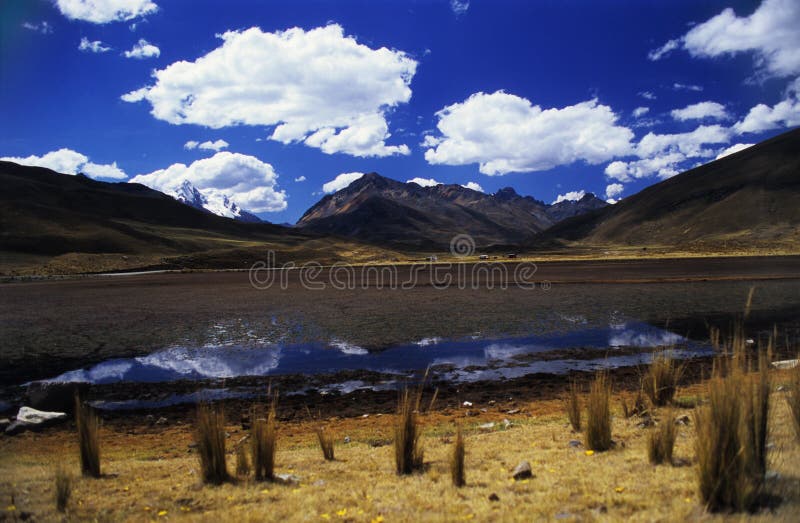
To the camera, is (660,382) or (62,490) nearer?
(62,490)

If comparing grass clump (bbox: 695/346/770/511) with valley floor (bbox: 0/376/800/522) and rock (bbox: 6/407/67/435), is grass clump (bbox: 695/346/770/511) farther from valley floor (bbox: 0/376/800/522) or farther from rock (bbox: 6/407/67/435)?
rock (bbox: 6/407/67/435)

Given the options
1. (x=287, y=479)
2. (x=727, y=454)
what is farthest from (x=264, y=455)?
(x=727, y=454)

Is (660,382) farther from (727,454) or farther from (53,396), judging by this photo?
(53,396)

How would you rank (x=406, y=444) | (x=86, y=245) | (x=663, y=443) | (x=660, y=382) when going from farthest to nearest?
(x=86, y=245), (x=660, y=382), (x=406, y=444), (x=663, y=443)

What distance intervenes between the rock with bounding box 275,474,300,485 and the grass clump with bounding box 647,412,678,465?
494 cm

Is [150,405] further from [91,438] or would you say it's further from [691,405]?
[691,405]

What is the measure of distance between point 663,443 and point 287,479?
5243mm

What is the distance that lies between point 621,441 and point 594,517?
3038 mm

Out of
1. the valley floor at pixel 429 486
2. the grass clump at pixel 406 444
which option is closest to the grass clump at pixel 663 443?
the valley floor at pixel 429 486

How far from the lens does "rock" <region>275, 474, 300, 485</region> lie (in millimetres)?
6914

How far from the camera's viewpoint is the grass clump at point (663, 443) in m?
6.45

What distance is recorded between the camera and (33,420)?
39.0ft

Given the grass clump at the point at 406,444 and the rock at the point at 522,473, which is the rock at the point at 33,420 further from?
the rock at the point at 522,473

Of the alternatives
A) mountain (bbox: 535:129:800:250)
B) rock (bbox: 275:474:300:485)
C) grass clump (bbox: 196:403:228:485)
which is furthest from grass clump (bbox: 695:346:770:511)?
mountain (bbox: 535:129:800:250)
